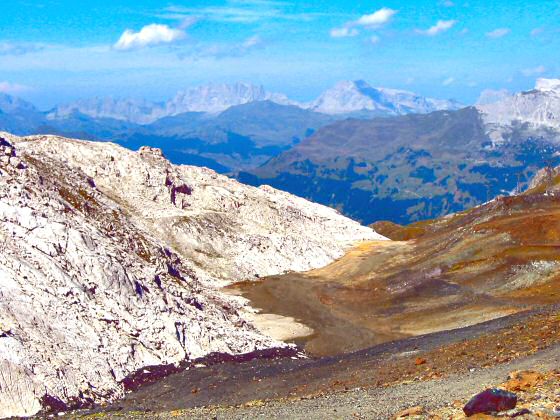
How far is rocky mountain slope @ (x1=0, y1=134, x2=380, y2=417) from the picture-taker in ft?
136

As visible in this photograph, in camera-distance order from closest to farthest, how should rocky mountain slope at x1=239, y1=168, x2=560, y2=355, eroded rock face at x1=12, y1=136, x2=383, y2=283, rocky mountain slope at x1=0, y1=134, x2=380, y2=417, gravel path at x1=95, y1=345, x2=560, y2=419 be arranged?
gravel path at x1=95, y1=345, x2=560, y2=419, rocky mountain slope at x1=0, y1=134, x2=380, y2=417, rocky mountain slope at x1=239, y1=168, x2=560, y2=355, eroded rock face at x1=12, y1=136, x2=383, y2=283

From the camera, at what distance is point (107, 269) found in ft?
180

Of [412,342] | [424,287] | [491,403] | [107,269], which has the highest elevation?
[107,269]

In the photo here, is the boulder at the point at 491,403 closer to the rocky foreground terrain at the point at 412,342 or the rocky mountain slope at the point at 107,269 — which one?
the rocky foreground terrain at the point at 412,342

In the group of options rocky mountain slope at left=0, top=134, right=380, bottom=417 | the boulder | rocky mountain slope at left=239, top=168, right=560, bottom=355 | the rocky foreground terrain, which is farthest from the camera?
rocky mountain slope at left=239, top=168, right=560, bottom=355

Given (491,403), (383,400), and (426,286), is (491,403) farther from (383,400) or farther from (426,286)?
(426,286)

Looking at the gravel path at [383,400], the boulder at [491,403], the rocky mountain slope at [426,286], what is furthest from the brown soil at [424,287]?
the boulder at [491,403]

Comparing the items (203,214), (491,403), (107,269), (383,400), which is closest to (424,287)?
(107,269)

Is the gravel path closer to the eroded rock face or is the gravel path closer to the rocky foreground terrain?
the rocky foreground terrain

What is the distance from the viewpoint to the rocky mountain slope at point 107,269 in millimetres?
41312

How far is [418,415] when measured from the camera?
2294 centimetres

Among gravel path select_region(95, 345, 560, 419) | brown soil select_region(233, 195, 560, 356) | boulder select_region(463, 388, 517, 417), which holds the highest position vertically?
boulder select_region(463, 388, 517, 417)

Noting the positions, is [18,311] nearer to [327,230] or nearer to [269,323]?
[269,323]

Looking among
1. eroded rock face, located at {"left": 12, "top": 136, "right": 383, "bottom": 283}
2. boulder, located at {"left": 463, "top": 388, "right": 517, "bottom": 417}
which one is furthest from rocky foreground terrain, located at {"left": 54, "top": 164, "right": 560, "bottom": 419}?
eroded rock face, located at {"left": 12, "top": 136, "right": 383, "bottom": 283}
